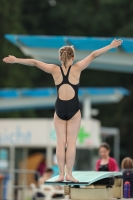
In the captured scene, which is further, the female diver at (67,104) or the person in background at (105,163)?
the person in background at (105,163)

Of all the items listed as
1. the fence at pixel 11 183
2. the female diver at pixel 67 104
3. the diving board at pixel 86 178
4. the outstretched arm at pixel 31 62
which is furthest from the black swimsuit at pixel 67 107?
the fence at pixel 11 183

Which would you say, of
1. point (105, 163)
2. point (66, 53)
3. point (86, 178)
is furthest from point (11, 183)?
point (66, 53)

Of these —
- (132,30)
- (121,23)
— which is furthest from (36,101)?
(121,23)

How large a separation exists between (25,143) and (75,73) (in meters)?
19.7

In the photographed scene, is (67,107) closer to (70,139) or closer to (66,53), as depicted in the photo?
(70,139)

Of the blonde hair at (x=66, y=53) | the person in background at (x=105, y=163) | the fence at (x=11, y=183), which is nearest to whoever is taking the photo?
the blonde hair at (x=66, y=53)

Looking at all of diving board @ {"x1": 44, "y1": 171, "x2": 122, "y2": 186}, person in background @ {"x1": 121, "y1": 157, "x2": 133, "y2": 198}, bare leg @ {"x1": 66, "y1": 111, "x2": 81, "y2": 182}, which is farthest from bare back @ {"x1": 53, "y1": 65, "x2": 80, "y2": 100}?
person in background @ {"x1": 121, "y1": 157, "x2": 133, "y2": 198}

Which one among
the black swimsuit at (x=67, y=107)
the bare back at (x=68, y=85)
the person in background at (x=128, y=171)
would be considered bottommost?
the person in background at (x=128, y=171)

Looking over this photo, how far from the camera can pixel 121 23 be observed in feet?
165

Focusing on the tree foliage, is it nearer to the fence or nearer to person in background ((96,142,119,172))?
the fence

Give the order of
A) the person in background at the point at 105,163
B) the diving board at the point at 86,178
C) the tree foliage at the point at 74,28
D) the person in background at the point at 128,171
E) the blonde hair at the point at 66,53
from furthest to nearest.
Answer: the tree foliage at the point at 74,28 → the person in background at the point at 105,163 → the person in background at the point at 128,171 → the blonde hair at the point at 66,53 → the diving board at the point at 86,178

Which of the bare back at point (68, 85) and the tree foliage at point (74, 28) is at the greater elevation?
the tree foliage at point (74, 28)

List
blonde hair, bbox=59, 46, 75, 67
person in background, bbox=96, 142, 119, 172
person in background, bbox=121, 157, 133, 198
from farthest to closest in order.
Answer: person in background, bbox=96, 142, 119, 172 < person in background, bbox=121, 157, 133, 198 < blonde hair, bbox=59, 46, 75, 67

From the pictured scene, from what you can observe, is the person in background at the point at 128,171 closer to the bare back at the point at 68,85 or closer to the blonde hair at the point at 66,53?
the bare back at the point at 68,85
